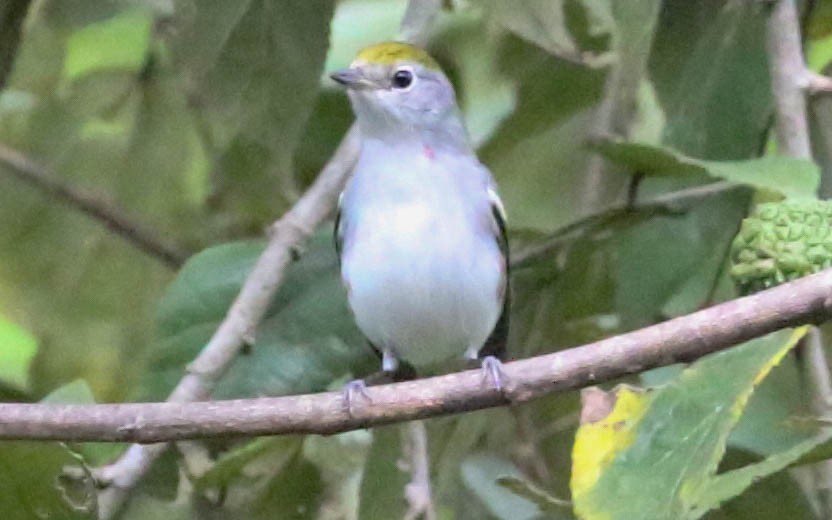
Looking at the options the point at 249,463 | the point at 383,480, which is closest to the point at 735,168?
the point at 383,480

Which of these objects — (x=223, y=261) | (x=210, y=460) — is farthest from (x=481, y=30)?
(x=210, y=460)

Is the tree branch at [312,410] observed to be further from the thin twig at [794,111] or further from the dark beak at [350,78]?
the dark beak at [350,78]

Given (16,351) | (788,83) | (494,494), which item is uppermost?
(788,83)

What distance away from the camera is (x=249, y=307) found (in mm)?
1197

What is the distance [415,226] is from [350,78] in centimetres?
19

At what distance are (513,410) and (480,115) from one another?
435 mm

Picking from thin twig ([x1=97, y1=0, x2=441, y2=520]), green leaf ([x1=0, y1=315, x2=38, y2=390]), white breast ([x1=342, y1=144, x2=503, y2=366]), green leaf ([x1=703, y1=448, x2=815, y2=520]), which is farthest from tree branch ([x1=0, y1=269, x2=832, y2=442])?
green leaf ([x1=0, y1=315, x2=38, y2=390])

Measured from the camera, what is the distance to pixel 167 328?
1.27 meters

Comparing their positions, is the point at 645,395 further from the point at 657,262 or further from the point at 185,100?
the point at 185,100

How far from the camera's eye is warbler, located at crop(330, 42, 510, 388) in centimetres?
135

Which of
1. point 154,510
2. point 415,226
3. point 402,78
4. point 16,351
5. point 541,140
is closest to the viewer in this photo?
point 154,510

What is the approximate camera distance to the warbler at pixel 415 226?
4.42 feet

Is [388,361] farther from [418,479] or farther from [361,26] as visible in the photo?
[361,26]

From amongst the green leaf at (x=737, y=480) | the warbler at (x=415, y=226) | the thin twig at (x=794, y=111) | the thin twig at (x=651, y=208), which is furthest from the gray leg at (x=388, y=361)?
the green leaf at (x=737, y=480)
